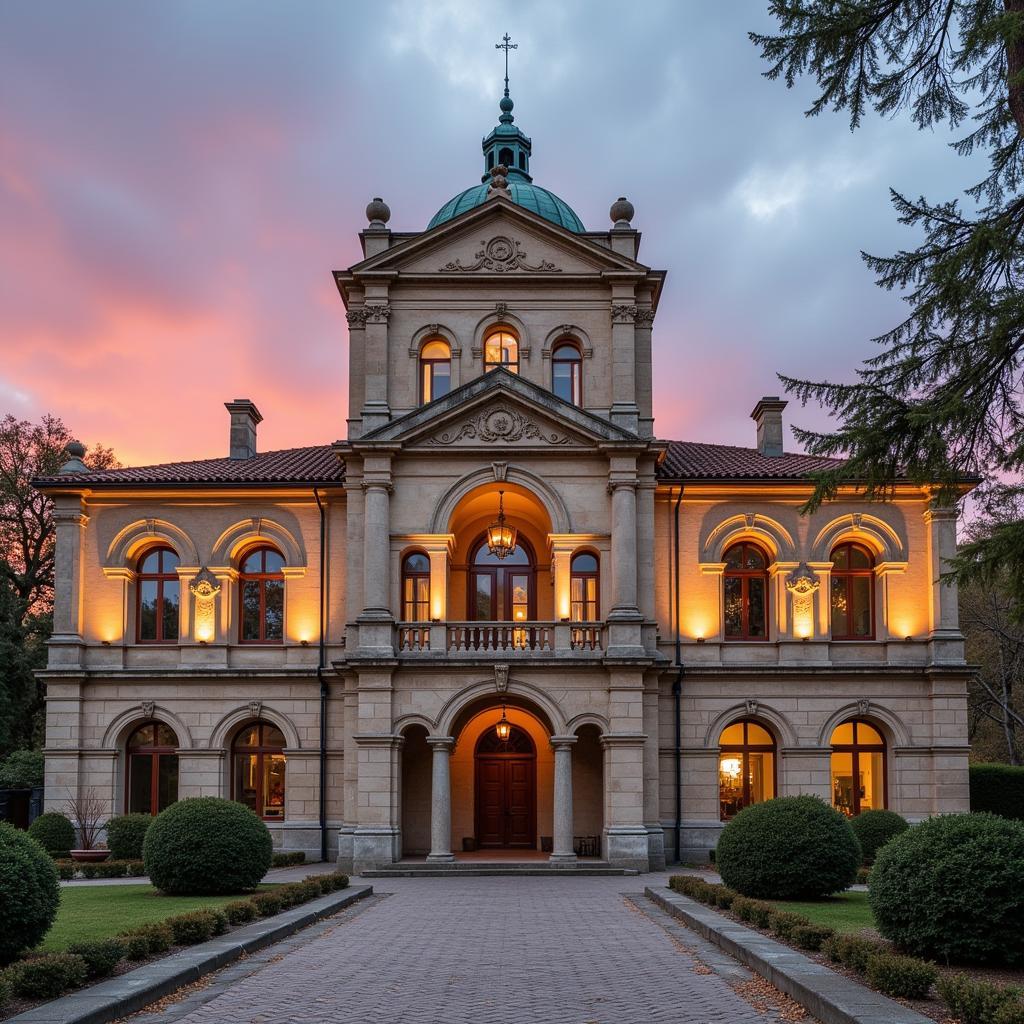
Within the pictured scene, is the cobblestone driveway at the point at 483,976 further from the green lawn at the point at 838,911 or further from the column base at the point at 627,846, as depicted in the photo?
the column base at the point at 627,846

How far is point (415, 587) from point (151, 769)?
29.3ft

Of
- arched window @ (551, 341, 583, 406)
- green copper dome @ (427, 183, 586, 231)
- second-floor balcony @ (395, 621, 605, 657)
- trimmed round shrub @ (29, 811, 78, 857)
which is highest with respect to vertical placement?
green copper dome @ (427, 183, 586, 231)

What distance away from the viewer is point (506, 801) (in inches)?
1394

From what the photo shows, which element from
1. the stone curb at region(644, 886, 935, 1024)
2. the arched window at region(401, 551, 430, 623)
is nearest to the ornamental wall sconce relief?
the arched window at region(401, 551, 430, 623)

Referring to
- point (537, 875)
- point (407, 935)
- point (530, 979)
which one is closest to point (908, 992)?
point (530, 979)

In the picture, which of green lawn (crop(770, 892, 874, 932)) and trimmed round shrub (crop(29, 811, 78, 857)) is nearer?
green lawn (crop(770, 892, 874, 932))

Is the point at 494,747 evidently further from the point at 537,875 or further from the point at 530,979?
the point at 530,979

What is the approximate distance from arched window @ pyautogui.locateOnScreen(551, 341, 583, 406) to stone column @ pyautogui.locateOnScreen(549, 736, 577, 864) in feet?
31.8

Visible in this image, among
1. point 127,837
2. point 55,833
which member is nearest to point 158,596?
point 55,833

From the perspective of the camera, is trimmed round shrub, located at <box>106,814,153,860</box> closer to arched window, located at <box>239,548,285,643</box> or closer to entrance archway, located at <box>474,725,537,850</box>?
arched window, located at <box>239,548,285,643</box>

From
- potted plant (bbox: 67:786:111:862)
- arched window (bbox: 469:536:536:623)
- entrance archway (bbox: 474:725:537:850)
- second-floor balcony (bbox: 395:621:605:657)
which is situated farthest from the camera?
arched window (bbox: 469:536:536:623)

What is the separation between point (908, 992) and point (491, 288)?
25.5m

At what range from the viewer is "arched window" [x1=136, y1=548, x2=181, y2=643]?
35.3 metres

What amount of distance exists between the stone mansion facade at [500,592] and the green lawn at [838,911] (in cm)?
1093
